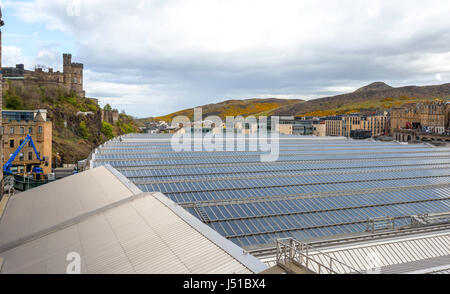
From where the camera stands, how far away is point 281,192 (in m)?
21.7

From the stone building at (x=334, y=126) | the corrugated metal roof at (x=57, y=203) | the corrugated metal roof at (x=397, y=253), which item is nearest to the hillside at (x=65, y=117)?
the corrugated metal roof at (x=57, y=203)

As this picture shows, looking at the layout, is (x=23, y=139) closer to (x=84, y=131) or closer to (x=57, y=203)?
(x=84, y=131)

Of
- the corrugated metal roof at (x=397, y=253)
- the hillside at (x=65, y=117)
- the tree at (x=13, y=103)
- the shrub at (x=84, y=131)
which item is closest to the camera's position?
the corrugated metal roof at (x=397, y=253)

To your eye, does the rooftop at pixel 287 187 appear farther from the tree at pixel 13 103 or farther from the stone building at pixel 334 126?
the stone building at pixel 334 126

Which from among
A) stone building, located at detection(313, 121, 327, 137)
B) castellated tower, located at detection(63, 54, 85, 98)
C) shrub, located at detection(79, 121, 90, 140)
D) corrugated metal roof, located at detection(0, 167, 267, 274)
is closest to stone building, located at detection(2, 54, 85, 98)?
castellated tower, located at detection(63, 54, 85, 98)

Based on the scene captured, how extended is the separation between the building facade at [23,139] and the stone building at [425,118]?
101393 millimetres

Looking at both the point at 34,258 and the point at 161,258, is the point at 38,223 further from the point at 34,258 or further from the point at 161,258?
the point at 161,258

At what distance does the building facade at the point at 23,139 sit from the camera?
56.2 meters

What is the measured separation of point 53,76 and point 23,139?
220ft

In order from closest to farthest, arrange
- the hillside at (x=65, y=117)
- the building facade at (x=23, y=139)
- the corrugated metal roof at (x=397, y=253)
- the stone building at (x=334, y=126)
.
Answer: the corrugated metal roof at (x=397, y=253)
the building facade at (x=23, y=139)
the hillside at (x=65, y=117)
the stone building at (x=334, y=126)

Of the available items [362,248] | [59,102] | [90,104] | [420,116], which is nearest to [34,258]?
[362,248]

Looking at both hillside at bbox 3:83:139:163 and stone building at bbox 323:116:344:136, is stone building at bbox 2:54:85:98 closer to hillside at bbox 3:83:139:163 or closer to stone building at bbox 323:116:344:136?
hillside at bbox 3:83:139:163

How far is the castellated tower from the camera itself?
122m

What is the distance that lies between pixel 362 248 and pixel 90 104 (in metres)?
112
